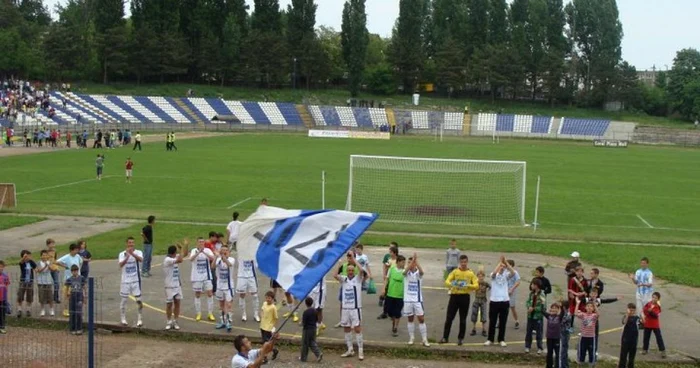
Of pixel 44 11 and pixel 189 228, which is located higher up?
pixel 44 11

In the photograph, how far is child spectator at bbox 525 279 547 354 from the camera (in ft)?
48.3

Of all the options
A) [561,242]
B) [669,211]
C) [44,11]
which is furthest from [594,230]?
[44,11]

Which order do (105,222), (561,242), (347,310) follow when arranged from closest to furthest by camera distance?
(347,310), (561,242), (105,222)

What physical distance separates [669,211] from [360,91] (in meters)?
82.8

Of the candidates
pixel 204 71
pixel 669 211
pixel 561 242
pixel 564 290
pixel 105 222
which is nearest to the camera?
pixel 564 290

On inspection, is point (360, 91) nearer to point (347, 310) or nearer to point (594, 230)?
point (594, 230)

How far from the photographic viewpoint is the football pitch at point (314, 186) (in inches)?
1197

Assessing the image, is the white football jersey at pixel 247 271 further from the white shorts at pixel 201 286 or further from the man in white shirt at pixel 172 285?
the man in white shirt at pixel 172 285

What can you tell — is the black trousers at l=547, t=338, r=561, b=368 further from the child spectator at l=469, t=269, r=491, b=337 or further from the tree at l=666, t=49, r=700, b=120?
the tree at l=666, t=49, r=700, b=120

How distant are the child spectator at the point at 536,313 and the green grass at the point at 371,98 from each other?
289ft

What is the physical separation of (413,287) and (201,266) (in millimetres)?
4688

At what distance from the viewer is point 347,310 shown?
14.5 m

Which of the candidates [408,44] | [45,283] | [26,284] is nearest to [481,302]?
[45,283]

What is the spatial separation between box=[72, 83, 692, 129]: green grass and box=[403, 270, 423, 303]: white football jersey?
87088mm
